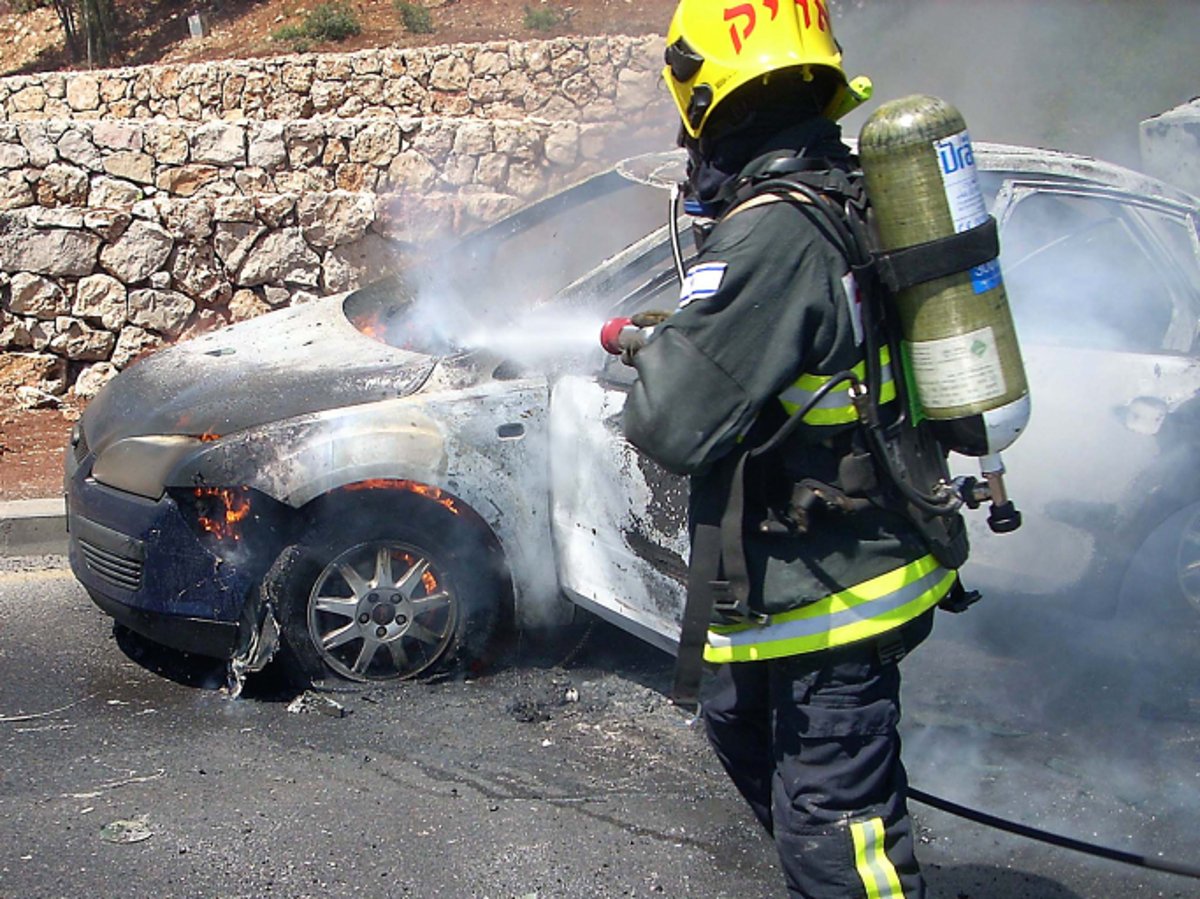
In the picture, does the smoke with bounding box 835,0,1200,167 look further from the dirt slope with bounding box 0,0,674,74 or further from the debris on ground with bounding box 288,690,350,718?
the debris on ground with bounding box 288,690,350,718

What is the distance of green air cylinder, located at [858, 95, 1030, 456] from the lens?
82.3 inches

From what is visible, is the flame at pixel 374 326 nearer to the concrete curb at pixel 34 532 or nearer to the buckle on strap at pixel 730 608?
the concrete curb at pixel 34 532

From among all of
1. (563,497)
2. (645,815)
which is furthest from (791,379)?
→ (563,497)

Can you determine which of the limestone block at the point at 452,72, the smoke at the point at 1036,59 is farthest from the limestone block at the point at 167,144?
the smoke at the point at 1036,59

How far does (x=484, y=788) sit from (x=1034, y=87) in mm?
11819

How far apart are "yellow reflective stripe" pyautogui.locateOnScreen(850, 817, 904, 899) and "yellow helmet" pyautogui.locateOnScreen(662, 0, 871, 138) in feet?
4.00

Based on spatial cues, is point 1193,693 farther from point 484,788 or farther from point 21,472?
point 21,472

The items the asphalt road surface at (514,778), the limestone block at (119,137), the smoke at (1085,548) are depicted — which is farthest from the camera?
the limestone block at (119,137)

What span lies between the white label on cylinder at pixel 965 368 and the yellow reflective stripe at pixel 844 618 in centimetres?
33

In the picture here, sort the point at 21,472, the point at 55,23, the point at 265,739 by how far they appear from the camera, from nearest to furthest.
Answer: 1. the point at 265,739
2. the point at 21,472
3. the point at 55,23

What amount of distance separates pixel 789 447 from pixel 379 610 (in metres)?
2.16

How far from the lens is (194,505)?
3986 mm

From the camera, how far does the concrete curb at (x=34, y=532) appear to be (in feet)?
19.1

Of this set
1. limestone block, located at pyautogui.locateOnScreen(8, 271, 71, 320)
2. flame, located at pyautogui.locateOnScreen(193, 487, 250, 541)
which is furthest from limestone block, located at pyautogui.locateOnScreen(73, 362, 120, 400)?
flame, located at pyautogui.locateOnScreen(193, 487, 250, 541)
